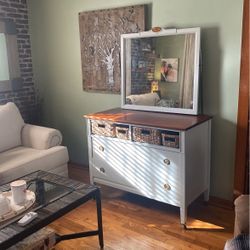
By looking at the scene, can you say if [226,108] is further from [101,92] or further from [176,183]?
[101,92]

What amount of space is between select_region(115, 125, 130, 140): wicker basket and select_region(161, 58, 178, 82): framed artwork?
1.88ft

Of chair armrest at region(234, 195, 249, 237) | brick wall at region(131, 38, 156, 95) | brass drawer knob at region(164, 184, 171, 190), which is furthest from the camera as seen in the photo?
brick wall at region(131, 38, 156, 95)

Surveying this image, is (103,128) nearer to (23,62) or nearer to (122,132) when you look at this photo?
(122,132)

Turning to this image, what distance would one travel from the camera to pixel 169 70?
2.70 metres

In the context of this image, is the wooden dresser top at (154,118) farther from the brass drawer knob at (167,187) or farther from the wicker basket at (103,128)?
the brass drawer knob at (167,187)

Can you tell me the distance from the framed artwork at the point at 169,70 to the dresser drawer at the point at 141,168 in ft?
2.18

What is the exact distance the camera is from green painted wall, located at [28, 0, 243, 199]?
2.48 m

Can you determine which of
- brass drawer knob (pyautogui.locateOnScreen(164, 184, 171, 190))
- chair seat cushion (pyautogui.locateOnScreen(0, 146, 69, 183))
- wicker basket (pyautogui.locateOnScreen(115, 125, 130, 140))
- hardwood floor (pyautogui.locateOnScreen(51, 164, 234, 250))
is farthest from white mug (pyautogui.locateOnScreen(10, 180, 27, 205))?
brass drawer knob (pyautogui.locateOnScreen(164, 184, 171, 190))

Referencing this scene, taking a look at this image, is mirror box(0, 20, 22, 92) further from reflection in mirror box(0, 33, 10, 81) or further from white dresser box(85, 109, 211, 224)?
white dresser box(85, 109, 211, 224)

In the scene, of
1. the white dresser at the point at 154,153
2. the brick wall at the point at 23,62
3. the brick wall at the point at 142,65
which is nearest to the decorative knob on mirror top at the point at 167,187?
the white dresser at the point at 154,153

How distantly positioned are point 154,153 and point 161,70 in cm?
77

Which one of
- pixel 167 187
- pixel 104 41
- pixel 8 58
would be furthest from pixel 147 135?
pixel 8 58

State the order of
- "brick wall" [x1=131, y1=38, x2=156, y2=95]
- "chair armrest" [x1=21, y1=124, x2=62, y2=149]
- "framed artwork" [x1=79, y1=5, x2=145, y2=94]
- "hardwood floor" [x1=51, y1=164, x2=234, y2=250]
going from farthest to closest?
"chair armrest" [x1=21, y1=124, x2=62, y2=149], "framed artwork" [x1=79, y1=5, x2=145, y2=94], "brick wall" [x1=131, y1=38, x2=156, y2=95], "hardwood floor" [x1=51, y1=164, x2=234, y2=250]

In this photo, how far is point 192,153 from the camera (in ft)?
7.95
